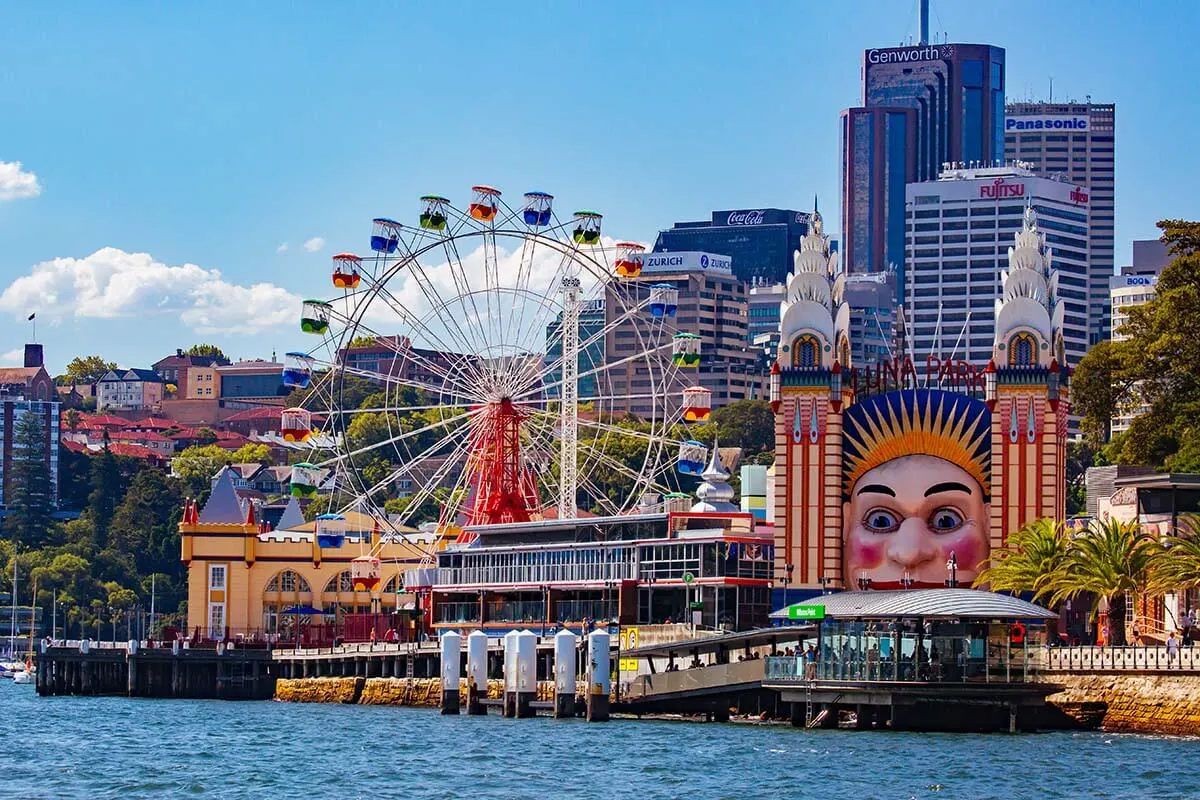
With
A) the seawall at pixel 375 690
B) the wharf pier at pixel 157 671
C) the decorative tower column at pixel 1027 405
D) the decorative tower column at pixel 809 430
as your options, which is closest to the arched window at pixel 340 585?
the wharf pier at pixel 157 671

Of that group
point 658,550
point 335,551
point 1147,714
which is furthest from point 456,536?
point 1147,714

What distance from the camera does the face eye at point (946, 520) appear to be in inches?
4582

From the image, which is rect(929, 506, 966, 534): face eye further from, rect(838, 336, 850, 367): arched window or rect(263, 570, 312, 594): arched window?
rect(263, 570, 312, 594): arched window

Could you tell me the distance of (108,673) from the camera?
144 meters

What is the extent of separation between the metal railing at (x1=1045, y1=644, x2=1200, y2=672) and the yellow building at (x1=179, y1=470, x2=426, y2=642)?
69480 millimetres

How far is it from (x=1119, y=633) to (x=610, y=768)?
28602mm

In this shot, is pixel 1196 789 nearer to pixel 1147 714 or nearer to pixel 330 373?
pixel 1147 714

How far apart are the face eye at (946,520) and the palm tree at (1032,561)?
19.2ft

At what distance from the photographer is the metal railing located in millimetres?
87062

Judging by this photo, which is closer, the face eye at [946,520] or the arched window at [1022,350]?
the face eye at [946,520]

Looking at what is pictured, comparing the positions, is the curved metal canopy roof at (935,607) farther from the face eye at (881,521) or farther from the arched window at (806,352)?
the arched window at (806,352)

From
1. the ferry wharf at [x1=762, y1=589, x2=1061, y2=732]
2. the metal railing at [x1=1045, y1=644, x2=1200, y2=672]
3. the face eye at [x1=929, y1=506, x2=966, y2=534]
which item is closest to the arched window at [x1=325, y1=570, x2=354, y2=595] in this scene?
the face eye at [x1=929, y1=506, x2=966, y2=534]

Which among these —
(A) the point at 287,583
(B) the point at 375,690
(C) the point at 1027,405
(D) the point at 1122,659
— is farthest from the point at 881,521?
(A) the point at 287,583

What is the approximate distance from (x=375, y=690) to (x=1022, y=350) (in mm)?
36287
